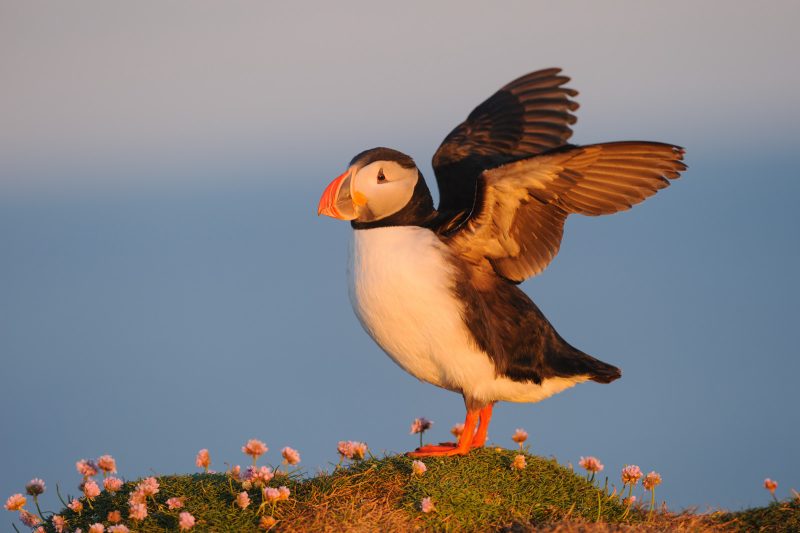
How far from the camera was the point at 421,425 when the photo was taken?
7.72m

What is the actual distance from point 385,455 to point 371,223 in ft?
5.69

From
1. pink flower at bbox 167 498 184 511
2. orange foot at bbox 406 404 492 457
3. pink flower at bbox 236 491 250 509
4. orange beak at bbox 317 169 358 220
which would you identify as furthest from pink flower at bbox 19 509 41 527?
orange beak at bbox 317 169 358 220

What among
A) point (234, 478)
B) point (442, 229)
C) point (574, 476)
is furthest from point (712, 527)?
point (234, 478)

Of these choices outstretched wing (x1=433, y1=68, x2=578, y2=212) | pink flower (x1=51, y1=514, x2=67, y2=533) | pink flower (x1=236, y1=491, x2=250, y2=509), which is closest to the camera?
pink flower (x1=236, y1=491, x2=250, y2=509)

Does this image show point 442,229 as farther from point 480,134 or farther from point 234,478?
point 234,478

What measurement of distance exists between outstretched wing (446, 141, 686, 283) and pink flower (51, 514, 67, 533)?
11.1 feet

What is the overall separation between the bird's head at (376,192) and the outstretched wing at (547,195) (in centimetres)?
47

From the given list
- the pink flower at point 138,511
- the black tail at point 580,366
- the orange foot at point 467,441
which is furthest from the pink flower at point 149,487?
the black tail at point 580,366

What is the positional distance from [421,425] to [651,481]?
177 centimetres

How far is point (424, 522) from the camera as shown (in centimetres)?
651

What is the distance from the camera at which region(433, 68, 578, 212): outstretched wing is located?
8.49 metres

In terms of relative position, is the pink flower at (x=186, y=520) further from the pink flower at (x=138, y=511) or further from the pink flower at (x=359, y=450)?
the pink flower at (x=359, y=450)

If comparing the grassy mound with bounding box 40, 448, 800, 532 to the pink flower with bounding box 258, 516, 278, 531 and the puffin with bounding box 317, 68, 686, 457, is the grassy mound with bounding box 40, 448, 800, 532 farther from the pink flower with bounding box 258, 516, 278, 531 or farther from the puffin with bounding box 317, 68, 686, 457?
the puffin with bounding box 317, 68, 686, 457

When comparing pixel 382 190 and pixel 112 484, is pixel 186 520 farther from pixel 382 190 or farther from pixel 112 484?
pixel 382 190
